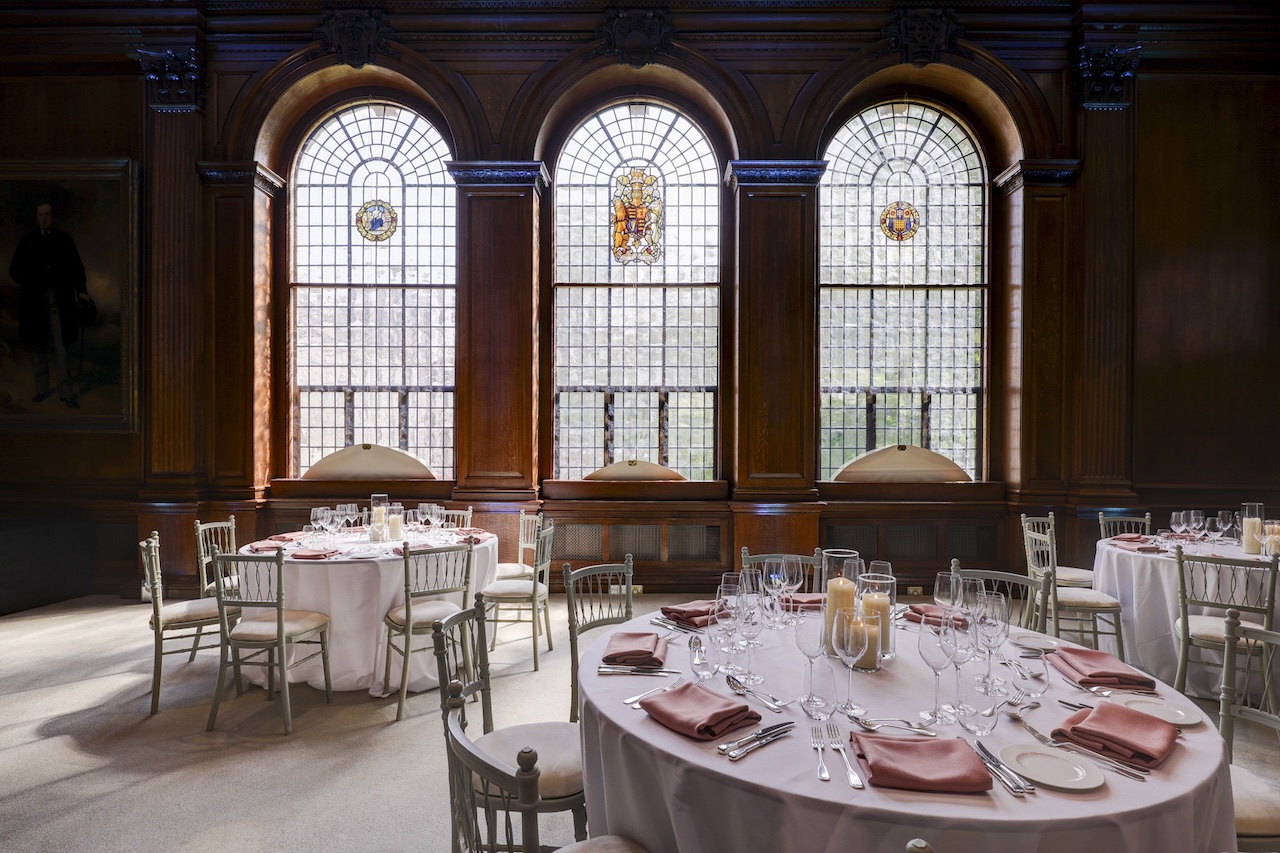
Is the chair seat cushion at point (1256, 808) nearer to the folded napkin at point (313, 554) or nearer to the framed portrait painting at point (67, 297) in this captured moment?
the folded napkin at point (313, 554)

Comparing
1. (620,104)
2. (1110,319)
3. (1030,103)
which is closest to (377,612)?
(620,104)

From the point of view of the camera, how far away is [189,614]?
4105 mm

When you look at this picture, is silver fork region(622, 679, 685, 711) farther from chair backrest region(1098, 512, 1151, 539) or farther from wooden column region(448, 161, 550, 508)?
chair backrest region(1098, 512, 1151, 539)

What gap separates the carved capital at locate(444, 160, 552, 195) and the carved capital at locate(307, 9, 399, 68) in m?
1.35

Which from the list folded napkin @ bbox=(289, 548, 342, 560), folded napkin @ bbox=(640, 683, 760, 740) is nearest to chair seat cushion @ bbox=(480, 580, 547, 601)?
folded napkin @ bbox=(289, 548, 342, 560)

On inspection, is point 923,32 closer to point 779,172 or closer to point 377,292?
point 779,172

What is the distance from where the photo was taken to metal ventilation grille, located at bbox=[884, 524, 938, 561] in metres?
6.87

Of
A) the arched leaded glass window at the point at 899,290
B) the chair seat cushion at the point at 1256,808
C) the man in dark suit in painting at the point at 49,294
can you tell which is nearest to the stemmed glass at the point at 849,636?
the chair seat cushion at the point at 1256,808

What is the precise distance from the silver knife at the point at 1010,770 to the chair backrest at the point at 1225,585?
2.71 m

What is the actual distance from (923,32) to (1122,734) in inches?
269

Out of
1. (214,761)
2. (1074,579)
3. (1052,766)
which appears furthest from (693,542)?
(1052,766)

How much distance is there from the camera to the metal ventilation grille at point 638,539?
6.82 meters

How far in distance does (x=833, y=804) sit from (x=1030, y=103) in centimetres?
737

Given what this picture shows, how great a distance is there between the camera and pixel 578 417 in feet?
24.0
